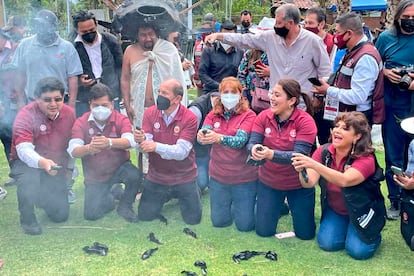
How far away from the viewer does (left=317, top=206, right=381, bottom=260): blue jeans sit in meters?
3.41

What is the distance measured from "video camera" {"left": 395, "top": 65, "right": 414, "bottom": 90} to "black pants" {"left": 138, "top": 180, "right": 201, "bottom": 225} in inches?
75.6

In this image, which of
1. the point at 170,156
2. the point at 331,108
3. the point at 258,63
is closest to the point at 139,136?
the point at 170,156

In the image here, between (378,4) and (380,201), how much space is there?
39.8 feet

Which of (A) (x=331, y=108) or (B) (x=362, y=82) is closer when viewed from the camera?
(B) (x=362, y=82)

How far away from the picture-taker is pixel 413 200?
3475 mm

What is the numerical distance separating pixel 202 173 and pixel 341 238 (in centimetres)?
174

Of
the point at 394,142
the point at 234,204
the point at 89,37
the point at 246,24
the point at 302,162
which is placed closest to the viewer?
the point at 302,162

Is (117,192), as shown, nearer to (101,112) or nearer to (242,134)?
(101,112)

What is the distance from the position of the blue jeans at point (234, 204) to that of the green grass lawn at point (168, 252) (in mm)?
77

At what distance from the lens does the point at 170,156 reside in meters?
3.95

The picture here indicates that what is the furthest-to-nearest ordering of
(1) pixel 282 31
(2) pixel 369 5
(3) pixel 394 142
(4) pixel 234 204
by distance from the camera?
(2) pixel 369 5 → (1) pixel 282 31 → (3) pixel 394 142 → (4) pixel 234 204

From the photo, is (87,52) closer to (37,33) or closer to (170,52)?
(37,33)

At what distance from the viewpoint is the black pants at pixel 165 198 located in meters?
4.12

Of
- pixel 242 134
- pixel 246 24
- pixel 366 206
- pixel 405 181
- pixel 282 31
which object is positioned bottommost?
pixel 366 206
